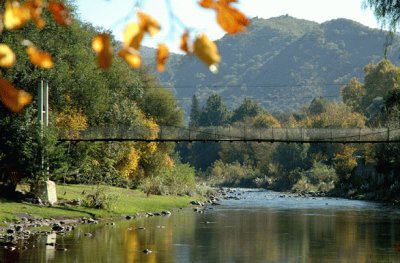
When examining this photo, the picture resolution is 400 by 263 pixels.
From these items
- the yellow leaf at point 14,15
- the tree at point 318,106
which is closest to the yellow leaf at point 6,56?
the yellow leaf at point 14,15

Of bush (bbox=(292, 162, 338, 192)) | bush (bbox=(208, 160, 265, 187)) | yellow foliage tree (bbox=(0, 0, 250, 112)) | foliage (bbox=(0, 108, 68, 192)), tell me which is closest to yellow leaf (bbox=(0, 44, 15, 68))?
yellow foliage tree (bbox=(0, 0, 250, 112))

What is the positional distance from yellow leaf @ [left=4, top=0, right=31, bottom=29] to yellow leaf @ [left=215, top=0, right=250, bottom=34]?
29.9 inches

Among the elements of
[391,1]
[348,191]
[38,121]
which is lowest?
[348,191]

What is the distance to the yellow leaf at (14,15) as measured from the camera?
2.83 m

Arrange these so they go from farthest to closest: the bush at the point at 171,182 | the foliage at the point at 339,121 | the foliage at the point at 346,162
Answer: the foliage at the point at 339,121 → the foliage at the point at 346,162 → the bush at the point at 171,182

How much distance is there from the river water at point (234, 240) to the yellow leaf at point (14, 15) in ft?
57.7

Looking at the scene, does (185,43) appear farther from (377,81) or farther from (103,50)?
(377,81)

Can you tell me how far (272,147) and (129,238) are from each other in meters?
78.7

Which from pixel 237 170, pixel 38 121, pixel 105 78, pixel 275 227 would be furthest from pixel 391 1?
pixel 237 170

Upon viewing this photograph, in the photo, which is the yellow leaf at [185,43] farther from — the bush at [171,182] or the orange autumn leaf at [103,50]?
the bush at [171,182]

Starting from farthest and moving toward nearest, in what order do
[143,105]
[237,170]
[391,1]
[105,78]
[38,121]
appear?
1. [237,170]
2. [143,105]
3. [105,78]
4. [38,121]
5. [391,1]

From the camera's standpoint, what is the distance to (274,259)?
24.6 meters

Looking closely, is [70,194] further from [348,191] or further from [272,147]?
[272,147]

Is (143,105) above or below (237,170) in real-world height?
above
